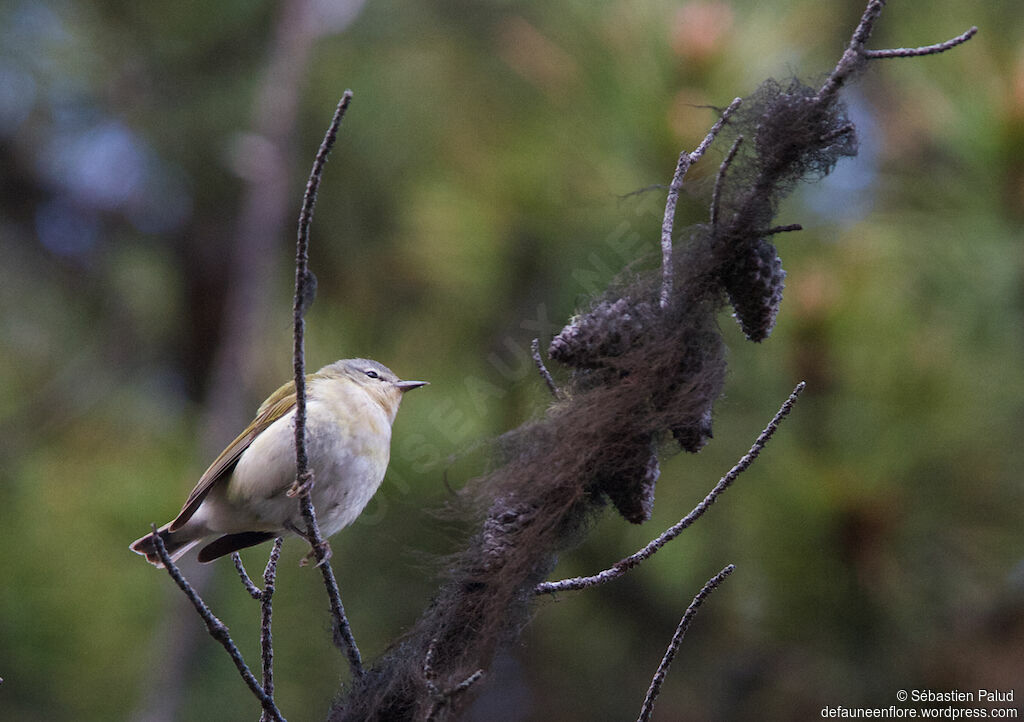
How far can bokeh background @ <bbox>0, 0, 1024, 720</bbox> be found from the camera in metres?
2.75

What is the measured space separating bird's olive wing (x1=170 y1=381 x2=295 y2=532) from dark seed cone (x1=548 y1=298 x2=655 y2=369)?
1130mm

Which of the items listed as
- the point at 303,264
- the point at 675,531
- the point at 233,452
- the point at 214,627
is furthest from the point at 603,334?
the point at 233,452

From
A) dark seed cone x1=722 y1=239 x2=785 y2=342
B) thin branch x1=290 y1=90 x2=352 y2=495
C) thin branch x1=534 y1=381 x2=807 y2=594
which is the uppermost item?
thin branch x1=290 y1=90 x2=352 y2=495

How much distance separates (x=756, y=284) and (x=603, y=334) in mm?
221

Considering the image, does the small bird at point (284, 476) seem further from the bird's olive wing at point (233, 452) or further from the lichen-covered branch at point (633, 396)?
the lichen-covered branch at point (633, 396)

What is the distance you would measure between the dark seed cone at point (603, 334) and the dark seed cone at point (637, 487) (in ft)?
0.47

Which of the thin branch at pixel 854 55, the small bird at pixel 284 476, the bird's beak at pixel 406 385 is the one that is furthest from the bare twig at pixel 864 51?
the bird's beak at pixel 406 385

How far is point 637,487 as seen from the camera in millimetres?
1495

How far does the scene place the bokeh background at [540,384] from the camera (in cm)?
275

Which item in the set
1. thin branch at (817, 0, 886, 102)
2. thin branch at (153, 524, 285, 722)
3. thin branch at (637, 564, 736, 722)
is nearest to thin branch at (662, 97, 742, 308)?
thin branch at (817, 0, 886, 102)

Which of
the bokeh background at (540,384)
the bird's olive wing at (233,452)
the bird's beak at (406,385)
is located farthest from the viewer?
the bird's beak at (406,385)

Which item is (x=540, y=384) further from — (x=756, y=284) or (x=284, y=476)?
(x=284, y=476)

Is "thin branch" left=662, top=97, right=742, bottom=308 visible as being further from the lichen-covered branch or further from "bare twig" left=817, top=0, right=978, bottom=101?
"bare twig" left=817, top=0, right=978, bottom=101

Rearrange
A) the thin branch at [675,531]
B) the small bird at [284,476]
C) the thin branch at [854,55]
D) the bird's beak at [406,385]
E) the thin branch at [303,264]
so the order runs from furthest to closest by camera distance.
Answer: the bird's beak at [406,385] < the small bird at [284,476] < the thin branch at [675,531] < the thin branch at [854,55] < the thin branch at [303,264]
